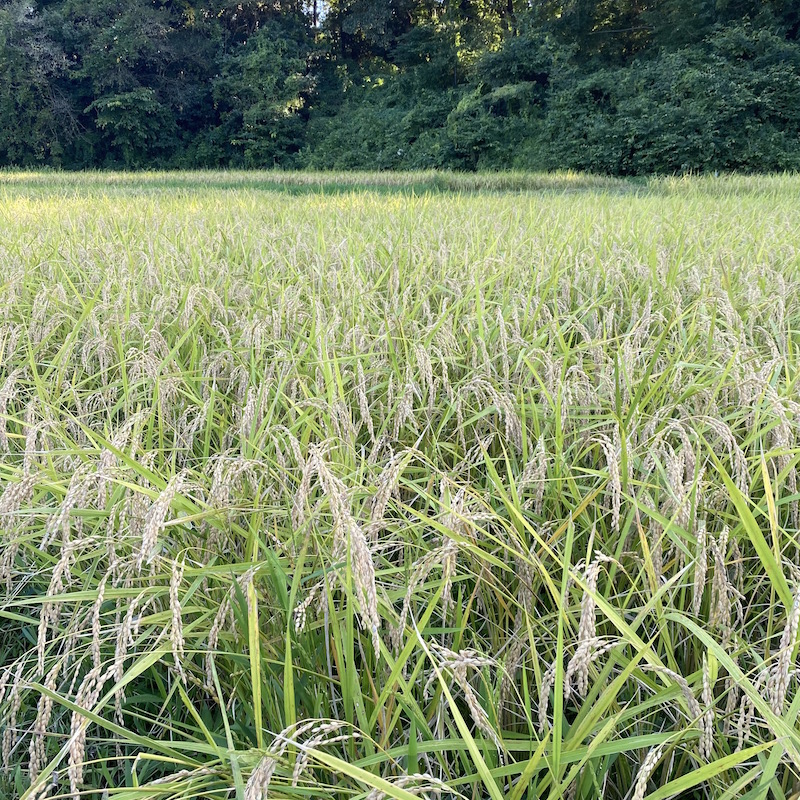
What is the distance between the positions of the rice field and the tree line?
52.2 feet

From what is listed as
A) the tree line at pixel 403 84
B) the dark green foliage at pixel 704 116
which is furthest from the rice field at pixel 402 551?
the tree line at pixel 403 84

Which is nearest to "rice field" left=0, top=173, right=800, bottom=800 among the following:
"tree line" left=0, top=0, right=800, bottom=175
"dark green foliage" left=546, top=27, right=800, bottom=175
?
"dark green foliage" left=546, top=27, right=800, bottom=175

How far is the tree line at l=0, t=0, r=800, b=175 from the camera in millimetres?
15078

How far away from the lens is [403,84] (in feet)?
72.2

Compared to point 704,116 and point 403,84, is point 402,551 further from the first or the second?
point 403,84

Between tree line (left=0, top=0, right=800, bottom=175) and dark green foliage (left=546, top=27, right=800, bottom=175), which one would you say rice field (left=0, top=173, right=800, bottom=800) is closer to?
dark green foliage (left=546, top=27, right=800, bottom=175)

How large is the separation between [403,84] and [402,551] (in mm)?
24237

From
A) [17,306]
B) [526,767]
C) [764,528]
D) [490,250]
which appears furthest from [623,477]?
[17,306]

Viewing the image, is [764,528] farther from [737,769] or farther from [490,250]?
[490,250]

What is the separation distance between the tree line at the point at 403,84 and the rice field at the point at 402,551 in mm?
15910

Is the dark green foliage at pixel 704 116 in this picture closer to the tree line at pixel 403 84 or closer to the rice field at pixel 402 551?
the tree line at pixel 403 84

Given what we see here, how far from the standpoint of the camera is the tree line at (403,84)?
15078mm

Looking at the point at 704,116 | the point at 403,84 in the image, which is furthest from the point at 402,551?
the point at 403,84

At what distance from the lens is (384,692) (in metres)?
0.64
